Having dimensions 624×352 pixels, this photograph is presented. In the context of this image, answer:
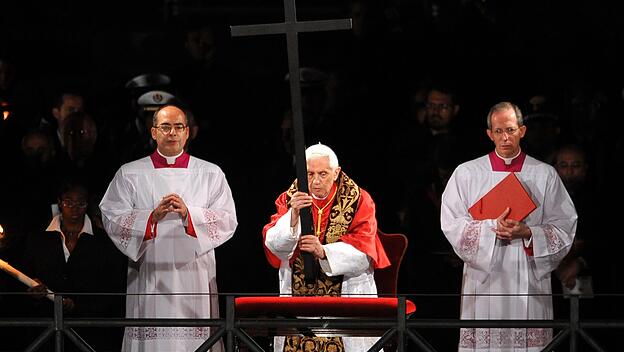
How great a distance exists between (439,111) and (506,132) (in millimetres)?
841

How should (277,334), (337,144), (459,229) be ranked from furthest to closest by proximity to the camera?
(337,144), (459,229), (277,334)

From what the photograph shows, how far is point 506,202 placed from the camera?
9133 millimetres

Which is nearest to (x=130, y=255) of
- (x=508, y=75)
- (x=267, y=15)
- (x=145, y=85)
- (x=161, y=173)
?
(x=161, y=173)

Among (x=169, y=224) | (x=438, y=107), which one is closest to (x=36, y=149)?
(x=169, y=224)

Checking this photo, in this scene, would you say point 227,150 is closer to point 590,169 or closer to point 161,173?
point 161,173

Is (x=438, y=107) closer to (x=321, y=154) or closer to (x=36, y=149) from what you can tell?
(x=321, y=154)

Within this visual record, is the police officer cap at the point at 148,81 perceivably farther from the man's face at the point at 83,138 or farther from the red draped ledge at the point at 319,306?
the red draped ledge at the point at 319,306

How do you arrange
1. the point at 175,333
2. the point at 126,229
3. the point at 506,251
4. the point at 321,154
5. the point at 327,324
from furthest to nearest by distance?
the point at 126,229 < the point at 506,251 < the point at 175,333 < the point at 321,154 < the point at 327,324

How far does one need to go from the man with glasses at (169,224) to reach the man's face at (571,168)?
7.26 ft

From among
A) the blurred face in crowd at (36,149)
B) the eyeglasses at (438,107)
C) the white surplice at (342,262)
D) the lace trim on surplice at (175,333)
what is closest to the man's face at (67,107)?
the blurred face in crowd at (36,149)

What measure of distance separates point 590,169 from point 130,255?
3141mm

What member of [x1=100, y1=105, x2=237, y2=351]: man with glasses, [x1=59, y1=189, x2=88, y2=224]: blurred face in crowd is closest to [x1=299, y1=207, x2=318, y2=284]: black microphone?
[x1=100, y1=105, x2=237, y2=351]: man with glasses

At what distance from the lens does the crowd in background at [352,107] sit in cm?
978

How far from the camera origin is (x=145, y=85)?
→ 10109 mm
